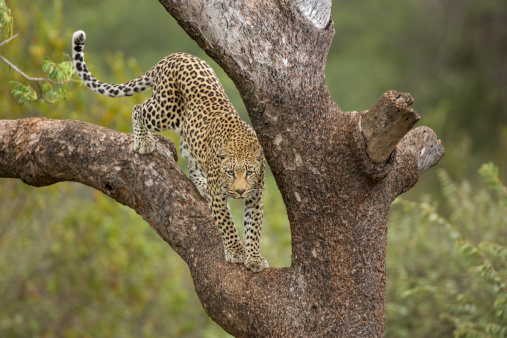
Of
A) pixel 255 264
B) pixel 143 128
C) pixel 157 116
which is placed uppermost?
pixel 157 116

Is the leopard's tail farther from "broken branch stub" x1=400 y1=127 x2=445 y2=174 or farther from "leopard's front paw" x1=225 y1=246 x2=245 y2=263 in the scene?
"broken branch stub" x1=400 y1=127 x2=445 y2=174

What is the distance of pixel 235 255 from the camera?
547cm

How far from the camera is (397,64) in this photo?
95.7 ft

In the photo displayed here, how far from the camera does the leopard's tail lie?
6504 millimetres

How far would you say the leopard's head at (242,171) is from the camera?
225 inches

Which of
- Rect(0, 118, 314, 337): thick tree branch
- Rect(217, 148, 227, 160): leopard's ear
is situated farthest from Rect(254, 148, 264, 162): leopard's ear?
Rect(0, 118, 314, 337): thick tree branch

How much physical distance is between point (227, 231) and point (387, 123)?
2.11 m

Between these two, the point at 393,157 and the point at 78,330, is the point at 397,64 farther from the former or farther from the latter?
the point at 393,157

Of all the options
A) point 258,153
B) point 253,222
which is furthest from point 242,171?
point 253,222

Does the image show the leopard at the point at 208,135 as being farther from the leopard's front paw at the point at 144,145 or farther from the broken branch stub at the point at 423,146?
the broken branch stub at the point at 423,146

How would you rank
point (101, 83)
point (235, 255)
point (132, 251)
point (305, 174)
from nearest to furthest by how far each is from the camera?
point (305, 174)
point (235, 255)
point (101, 83)
point (132, 251)

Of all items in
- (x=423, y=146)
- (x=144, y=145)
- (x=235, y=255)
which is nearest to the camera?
(x=423, y=146)

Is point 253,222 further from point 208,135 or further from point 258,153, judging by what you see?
point 208,135

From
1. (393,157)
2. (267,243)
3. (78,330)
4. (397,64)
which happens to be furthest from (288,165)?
(397,64)
